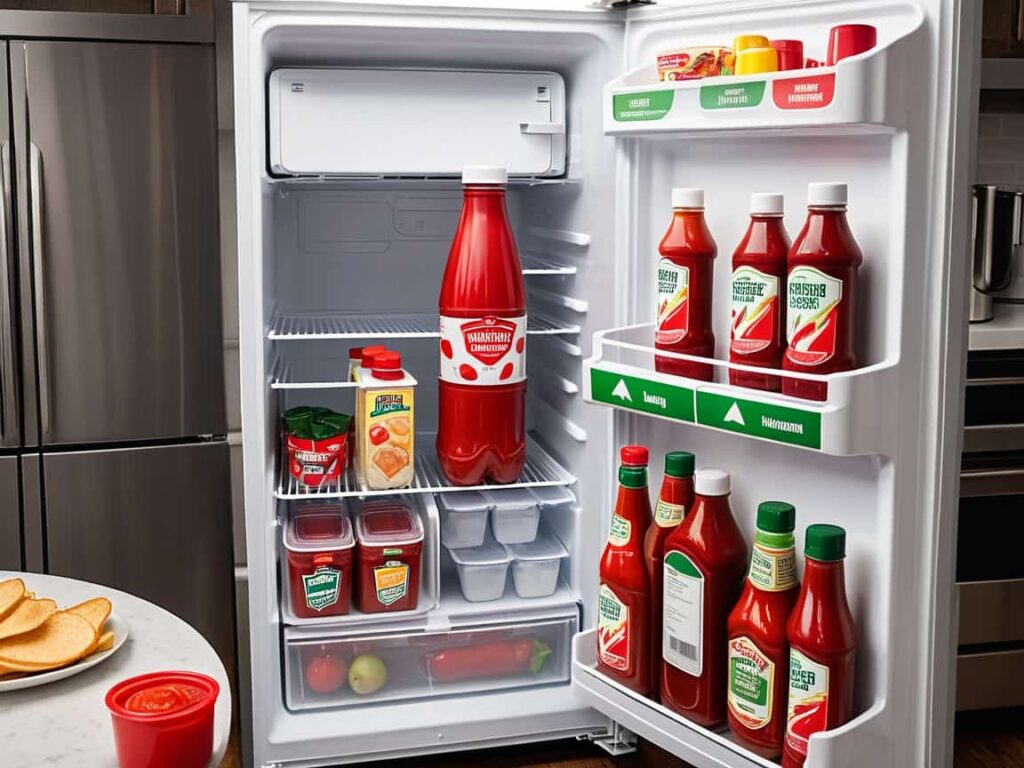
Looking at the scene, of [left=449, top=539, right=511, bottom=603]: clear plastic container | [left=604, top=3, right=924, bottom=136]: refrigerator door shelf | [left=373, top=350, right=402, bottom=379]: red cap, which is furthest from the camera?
[left=449, top=539, right=511, bottom=603]: clear plastic container

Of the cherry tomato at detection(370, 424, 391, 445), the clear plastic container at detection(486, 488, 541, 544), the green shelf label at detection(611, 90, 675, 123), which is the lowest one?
the clear plastic container at detection(486, 488, 541, 544)

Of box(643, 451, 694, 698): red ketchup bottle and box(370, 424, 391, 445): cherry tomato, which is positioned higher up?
box(370, 424, 391, 445): cherry tomato

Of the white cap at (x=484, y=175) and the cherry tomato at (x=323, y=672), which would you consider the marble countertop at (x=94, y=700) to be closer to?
the cherry tomato at (x=323, y=672)

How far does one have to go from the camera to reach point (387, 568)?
6.44ft

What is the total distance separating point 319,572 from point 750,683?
2.58ft

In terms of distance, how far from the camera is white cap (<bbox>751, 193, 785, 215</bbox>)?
1494 millimetres

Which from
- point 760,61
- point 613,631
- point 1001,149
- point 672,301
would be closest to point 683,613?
point 613,631

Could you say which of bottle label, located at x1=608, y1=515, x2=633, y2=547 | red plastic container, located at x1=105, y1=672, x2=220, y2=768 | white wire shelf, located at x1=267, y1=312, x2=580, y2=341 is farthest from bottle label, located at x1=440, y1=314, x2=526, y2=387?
red plastic container, located at x1=105, y1=672, x2=220, y2=768

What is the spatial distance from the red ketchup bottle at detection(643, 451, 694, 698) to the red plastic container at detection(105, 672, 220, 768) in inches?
31.8

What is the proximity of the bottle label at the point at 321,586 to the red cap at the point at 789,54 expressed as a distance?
3.66ft

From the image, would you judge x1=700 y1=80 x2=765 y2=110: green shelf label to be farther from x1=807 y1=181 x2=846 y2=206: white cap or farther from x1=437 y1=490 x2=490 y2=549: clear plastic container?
x1=437 y1=490 x2=490 y2=549: clear plastic container

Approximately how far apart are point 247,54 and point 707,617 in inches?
44.1

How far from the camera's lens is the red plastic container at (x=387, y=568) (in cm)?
196

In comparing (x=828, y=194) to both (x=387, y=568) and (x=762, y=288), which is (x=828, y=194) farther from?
(x=387, y=568)
